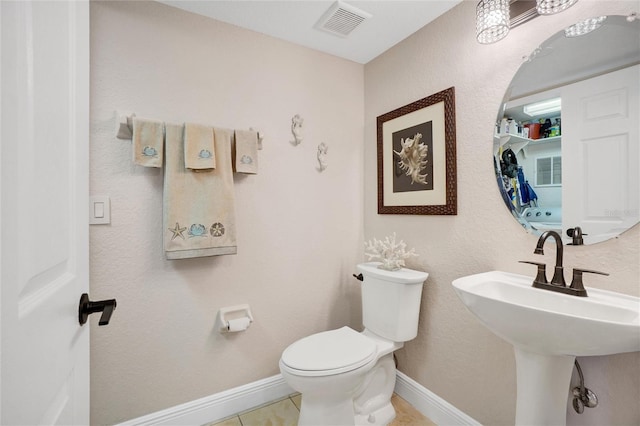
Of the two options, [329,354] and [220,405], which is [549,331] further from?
[220,405]

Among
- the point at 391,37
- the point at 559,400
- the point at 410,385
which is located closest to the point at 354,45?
the point at 391,37

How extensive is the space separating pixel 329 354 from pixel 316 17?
1.82 meters

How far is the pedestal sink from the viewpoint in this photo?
0.82 meters

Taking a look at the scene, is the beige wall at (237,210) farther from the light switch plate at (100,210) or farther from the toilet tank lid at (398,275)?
the toilet tank lid at (398,275)

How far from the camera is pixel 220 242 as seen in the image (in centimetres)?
153

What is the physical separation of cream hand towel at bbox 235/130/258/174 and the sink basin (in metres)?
1.19

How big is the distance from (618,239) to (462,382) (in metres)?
0.99

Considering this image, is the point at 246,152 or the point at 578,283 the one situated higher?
the point at 246,152

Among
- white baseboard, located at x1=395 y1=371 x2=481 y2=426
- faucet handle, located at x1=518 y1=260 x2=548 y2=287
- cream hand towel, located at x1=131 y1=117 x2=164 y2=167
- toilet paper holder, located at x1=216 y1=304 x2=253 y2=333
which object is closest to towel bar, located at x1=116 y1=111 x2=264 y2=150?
cream hand towel, located at x1=131 y1=117 x2=164 y2=167

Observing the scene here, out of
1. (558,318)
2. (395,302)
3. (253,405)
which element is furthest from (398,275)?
(253,405)

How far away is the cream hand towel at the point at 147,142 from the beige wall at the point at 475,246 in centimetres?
144

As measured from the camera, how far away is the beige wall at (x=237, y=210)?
1.43 metres

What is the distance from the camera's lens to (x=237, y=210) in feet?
5.65

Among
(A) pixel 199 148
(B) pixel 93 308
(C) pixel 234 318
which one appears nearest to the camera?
(B) pixel 93 308
